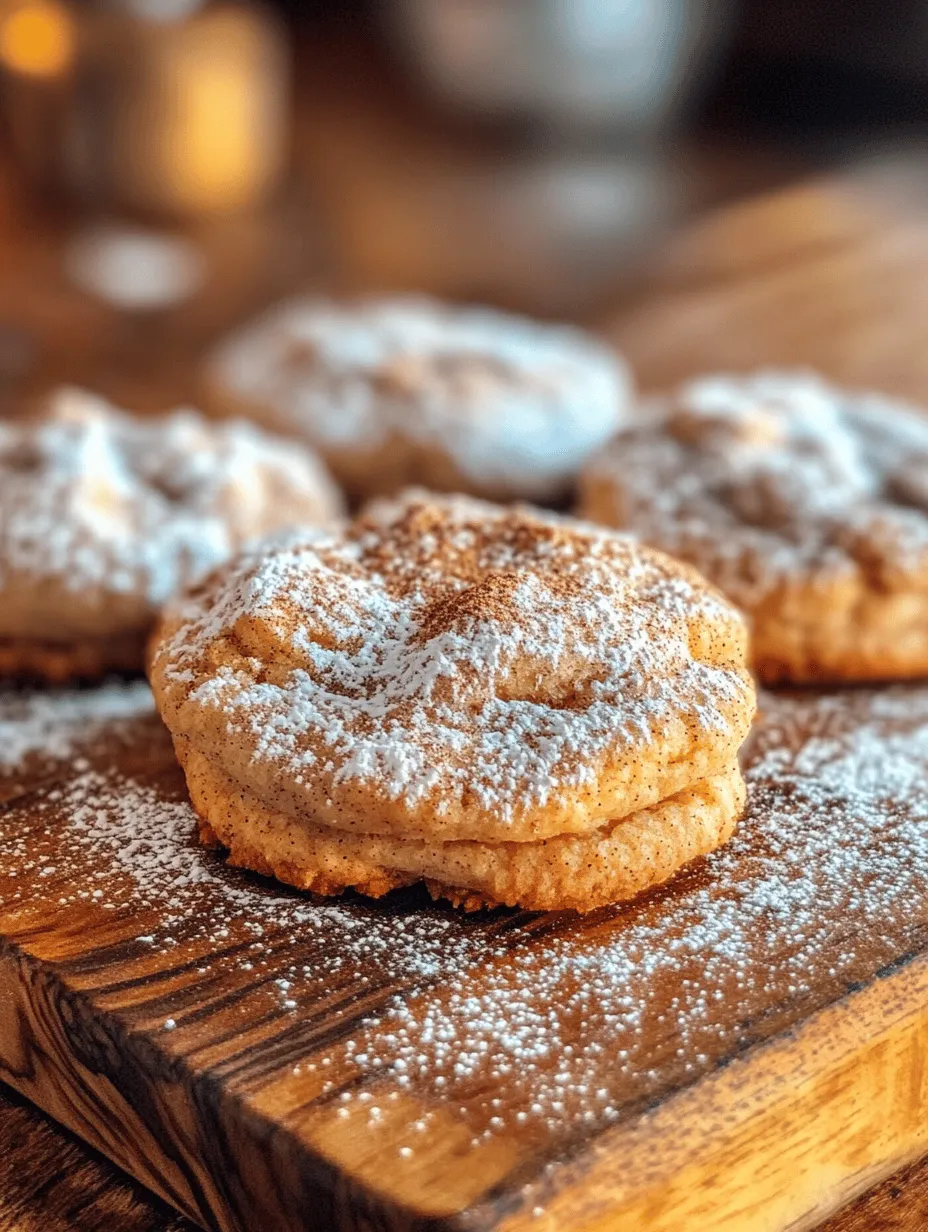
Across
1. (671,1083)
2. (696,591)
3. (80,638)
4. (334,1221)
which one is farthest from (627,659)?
(80,638)

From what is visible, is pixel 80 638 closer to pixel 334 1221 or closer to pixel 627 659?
pixel 627 659

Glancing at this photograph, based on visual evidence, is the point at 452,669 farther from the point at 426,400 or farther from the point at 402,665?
the point at 426,400

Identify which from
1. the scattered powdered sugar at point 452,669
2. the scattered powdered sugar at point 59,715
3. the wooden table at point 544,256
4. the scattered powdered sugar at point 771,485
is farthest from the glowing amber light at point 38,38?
the scattered powdered sugar at point 452,669

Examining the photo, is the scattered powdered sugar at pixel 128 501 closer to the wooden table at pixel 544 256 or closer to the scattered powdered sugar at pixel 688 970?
the scattered powdered sugar at pixel 688 970

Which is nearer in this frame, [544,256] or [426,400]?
[426,400]

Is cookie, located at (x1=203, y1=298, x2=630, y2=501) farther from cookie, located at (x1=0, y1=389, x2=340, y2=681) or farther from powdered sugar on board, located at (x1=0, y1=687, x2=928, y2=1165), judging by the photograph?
powdered sugar on board, located at (x1=0, y1=687, x2=928, y2=1165)

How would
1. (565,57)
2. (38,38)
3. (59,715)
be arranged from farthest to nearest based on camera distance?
(565,57) → (38,38) → (59,715)

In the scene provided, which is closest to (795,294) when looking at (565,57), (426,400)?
(426,400)
